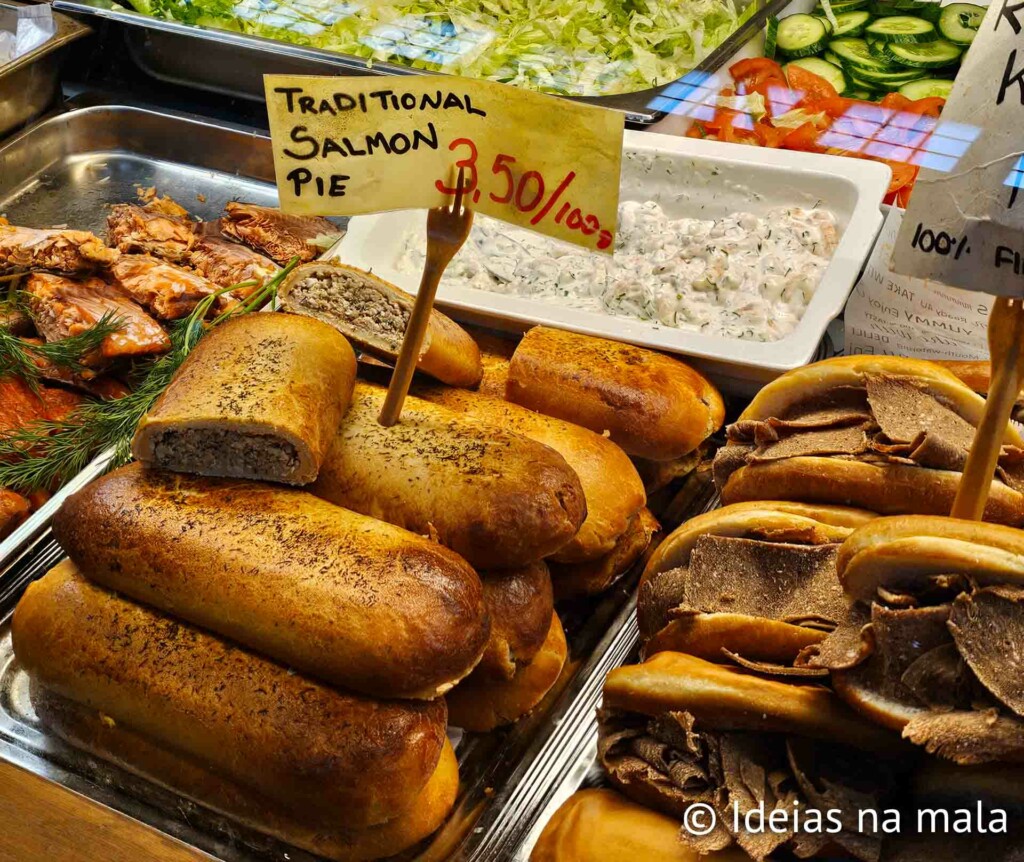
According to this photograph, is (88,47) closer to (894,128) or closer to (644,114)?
(644,114)

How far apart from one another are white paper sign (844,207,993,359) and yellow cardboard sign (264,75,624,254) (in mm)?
874

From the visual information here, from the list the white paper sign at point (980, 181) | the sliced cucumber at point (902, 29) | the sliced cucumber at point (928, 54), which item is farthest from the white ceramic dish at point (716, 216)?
the sliced cucumber at point (902, 29)

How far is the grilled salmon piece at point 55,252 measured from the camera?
2.98m

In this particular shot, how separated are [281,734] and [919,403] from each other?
1134 mm

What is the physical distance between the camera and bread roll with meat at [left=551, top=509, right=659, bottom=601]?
2.07m

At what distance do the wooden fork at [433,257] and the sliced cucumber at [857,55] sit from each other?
9.29ft

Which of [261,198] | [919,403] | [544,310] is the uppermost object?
[919,403]

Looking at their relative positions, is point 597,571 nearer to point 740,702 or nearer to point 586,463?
point 586,463

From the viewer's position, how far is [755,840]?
131 centimetres

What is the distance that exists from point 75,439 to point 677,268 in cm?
160

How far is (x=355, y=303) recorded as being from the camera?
2.25 m

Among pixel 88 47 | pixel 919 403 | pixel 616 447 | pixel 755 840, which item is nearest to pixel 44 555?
pixel 616 447

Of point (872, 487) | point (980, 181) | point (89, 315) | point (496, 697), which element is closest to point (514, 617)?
point (496, 697)

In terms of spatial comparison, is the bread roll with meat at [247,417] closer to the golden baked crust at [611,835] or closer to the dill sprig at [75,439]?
the dill sprig at [75,439]
